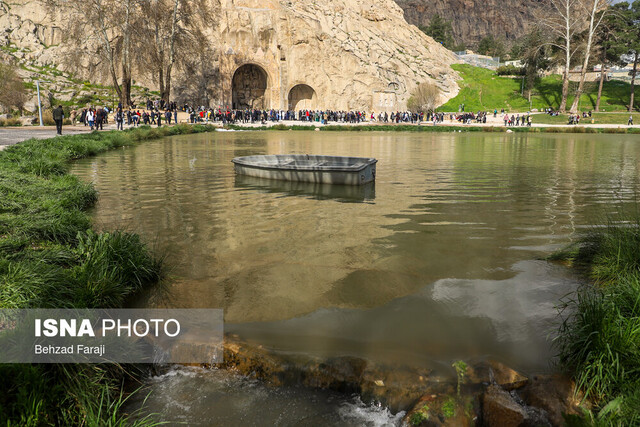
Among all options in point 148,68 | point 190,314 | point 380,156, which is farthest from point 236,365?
point 148,68

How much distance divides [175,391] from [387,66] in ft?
243

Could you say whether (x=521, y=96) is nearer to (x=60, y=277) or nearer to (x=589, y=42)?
(x=589, y=42)

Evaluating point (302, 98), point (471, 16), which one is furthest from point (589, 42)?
point (471, 16)

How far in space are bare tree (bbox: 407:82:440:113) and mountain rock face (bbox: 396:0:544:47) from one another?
94196mm

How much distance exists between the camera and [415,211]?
34.9 feet

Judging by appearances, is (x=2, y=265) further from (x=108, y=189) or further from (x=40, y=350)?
(x=108, y=189)

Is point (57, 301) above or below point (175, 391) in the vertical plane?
above

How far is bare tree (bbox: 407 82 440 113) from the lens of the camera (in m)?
67.8

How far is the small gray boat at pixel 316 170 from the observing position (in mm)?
13102

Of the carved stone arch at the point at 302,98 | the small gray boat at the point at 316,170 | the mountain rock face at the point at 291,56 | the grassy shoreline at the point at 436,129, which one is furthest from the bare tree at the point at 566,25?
the small gray boat at the point at 316,170

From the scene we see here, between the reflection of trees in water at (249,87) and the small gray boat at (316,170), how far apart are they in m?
55.3

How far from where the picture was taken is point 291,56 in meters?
67.3

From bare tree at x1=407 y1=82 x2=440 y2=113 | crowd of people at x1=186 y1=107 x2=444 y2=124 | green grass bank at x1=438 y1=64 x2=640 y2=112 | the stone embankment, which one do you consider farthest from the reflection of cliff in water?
green grass bank at x1=438 y1=64 x2=640 y2=112

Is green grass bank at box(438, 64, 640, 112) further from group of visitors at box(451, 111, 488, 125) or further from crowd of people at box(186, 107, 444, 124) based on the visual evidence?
crowd of people at box(186, 107, 444, 124)
